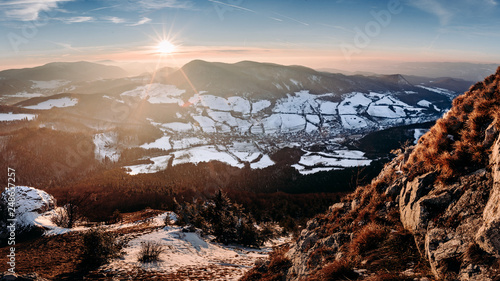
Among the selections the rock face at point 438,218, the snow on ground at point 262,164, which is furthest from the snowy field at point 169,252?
the snow on ground at point 262,164

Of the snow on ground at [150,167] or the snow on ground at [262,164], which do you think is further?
the snow on ground at [262,164]

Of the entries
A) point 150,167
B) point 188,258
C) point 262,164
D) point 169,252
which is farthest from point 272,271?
point 150,167

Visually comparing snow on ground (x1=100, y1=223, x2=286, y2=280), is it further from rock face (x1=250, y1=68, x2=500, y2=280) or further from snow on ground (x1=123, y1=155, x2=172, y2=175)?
snow on ground (x1=123, y1=155, x2=172, y2=175)

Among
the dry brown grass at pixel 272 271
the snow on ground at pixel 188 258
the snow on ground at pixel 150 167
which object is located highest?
the dry brown grass at pixel 272 271

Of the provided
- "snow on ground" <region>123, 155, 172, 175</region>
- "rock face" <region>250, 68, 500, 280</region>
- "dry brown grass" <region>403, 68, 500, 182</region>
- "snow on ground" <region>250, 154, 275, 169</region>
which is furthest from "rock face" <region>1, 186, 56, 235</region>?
"snow on ground" <region>250, 154, 275, 169</region>

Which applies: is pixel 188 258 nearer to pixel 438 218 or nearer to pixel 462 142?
pixel 438 218

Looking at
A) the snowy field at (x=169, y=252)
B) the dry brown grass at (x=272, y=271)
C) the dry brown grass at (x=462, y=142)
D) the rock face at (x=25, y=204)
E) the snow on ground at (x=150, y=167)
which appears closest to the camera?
the dry brown grass at (x=462, y=142)

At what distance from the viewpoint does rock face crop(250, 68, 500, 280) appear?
7.29 metres

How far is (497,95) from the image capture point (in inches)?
465

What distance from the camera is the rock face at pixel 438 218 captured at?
7293mm

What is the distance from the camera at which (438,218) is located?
899 centimetres

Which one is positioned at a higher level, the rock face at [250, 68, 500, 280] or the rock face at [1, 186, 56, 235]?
the rock face at [250, 68, 500, 280]

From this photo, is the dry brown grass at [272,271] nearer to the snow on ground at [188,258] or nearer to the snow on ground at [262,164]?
the snow on ground at [188,258]

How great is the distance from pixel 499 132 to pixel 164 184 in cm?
12469
